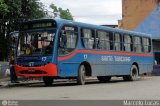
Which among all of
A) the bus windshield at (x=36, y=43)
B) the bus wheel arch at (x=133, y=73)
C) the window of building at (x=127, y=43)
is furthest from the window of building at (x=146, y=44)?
the bus windshield at (x=36, y=43)

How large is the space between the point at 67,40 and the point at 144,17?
2844 cm

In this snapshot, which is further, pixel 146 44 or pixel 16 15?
pixel 16 15

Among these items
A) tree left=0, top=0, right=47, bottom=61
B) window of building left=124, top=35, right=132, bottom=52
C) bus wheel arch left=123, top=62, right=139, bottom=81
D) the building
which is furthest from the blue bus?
the building

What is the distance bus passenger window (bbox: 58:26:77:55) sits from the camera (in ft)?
68.6

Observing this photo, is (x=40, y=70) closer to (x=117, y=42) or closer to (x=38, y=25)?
(x=38, y=25)

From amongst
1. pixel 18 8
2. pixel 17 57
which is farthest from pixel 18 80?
pixel 18 8

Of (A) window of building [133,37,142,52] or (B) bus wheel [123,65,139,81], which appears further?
(A) window of building [133,37,142,52]

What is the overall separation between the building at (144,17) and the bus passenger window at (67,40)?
26.1 metres

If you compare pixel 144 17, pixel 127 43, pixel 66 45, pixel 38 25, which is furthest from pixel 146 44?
pixel 144 17

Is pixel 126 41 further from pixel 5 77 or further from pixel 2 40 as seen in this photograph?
pixel 2 40

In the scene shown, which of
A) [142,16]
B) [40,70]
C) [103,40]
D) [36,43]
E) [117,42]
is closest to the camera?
[40,70]

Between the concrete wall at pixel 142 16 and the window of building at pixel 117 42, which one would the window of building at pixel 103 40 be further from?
the concrete wall at pixel 142 16

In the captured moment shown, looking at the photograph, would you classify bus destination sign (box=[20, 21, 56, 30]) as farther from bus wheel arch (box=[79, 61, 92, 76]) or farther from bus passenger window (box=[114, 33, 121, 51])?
bus passenger window (box=[114, 33, 121, 51])

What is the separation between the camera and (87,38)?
22.8 meters
